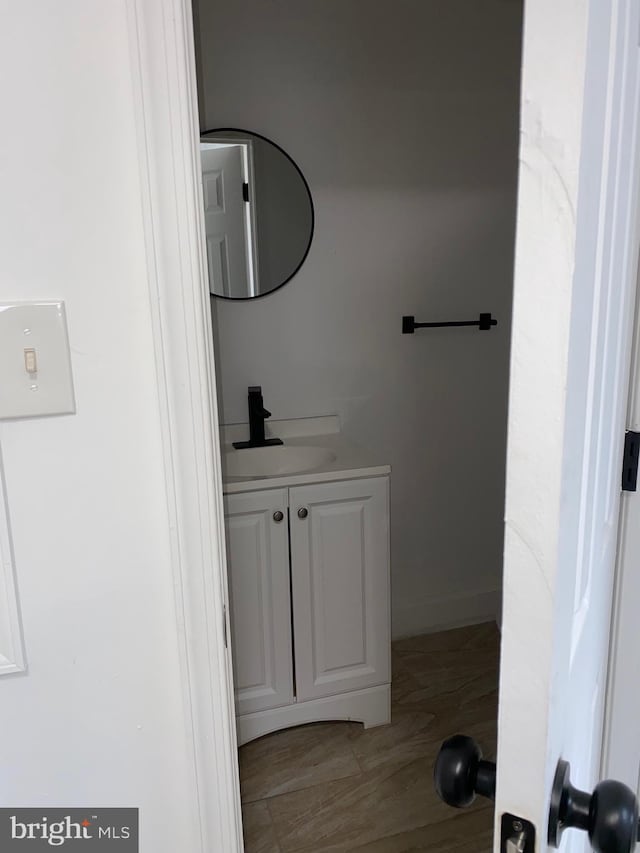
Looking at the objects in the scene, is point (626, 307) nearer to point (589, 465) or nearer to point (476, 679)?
point (589, 465)

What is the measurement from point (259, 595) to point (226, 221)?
1222 millimetres

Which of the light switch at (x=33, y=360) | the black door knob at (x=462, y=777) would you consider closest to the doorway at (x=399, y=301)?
the light switch at (x=33, y=360)

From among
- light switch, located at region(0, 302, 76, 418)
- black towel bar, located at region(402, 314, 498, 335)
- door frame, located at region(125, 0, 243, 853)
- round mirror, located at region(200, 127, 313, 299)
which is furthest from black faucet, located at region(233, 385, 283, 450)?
light switch, located at region(0, 302, 76, 418)

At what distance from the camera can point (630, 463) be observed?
951mm

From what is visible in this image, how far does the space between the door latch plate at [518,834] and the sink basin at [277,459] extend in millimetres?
1752

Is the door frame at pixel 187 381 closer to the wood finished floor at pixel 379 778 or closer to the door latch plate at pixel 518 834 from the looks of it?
the door latch plate at pixel 518 834

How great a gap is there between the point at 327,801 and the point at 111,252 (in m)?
1.73

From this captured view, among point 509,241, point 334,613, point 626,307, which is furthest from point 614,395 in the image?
point 509,241

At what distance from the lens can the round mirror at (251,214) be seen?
Result: 2178 millimetres

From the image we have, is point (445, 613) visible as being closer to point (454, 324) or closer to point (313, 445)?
point (313, 445)

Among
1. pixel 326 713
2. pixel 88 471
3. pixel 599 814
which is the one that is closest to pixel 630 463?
pixel 599 814

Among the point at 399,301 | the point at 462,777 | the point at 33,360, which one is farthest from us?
the point at 399,301

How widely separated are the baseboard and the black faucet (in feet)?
3.16

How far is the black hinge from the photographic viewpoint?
3.10ft
